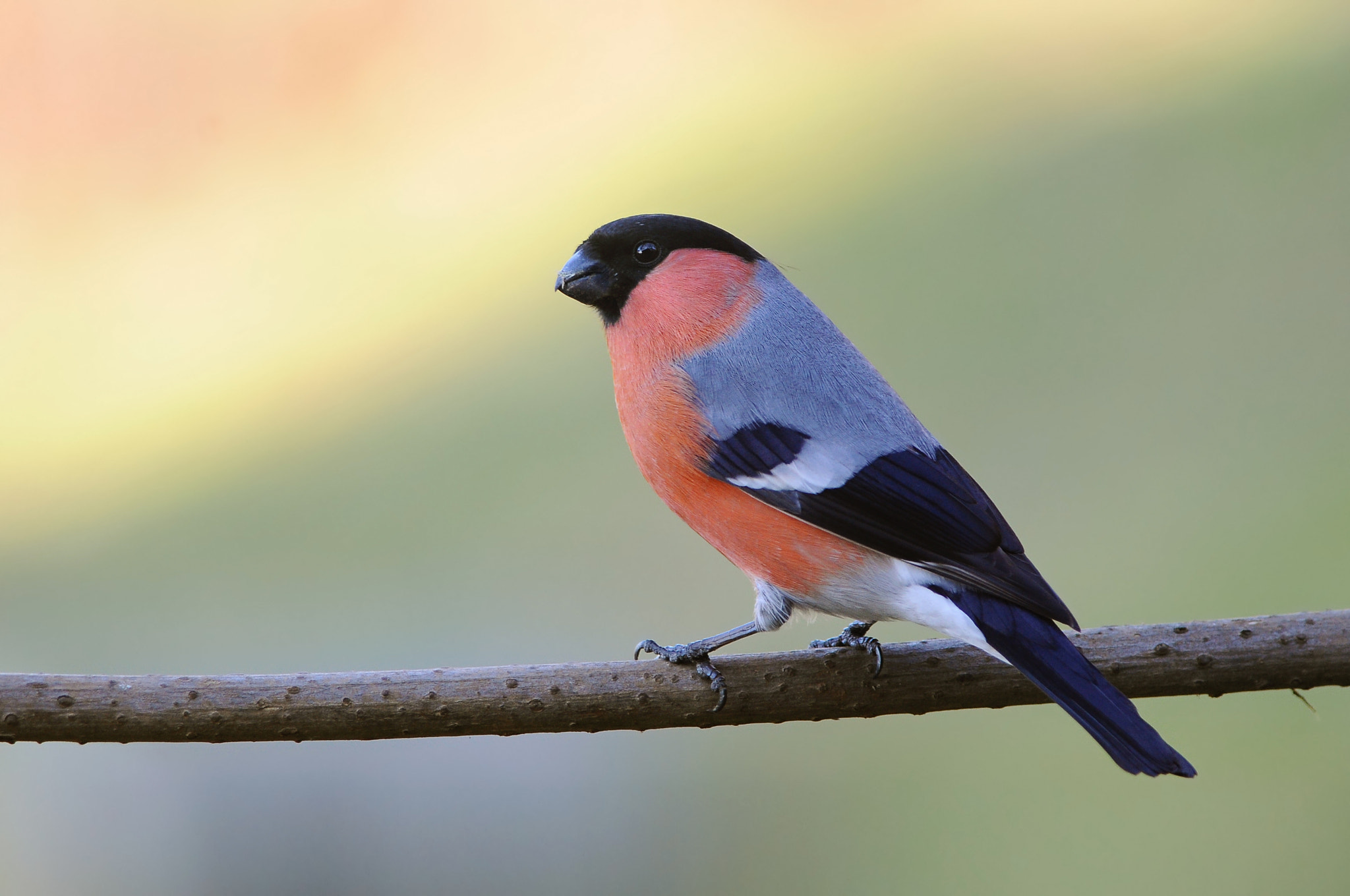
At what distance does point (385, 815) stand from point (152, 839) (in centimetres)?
46

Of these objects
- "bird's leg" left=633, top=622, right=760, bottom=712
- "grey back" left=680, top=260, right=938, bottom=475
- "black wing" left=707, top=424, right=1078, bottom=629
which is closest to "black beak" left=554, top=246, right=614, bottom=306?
"grey back" left=680, top=260, right=938, bottom=475

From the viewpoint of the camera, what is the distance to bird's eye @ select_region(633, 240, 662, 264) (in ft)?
5.30

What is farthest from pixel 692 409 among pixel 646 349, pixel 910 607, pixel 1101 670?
pixel 1101 670

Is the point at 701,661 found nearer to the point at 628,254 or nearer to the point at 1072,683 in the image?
the point at 1072,683

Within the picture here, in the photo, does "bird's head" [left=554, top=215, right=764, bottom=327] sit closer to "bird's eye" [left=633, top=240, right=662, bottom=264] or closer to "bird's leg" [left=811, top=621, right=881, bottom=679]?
"bird's eye" [left=633, top=240, right=662, bottom=264]

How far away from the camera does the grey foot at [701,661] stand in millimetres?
1448

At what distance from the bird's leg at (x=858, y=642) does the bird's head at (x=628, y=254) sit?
0.54 m

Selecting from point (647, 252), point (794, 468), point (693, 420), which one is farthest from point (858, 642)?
point (647, 252)

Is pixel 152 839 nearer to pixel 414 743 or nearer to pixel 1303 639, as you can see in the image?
pixel 414 743

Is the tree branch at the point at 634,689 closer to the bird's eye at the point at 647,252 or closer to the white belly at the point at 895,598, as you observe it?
the white belly at the point at 895,598

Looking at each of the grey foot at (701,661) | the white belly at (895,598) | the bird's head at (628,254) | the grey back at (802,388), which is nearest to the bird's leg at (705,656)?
the grey foot at (701,661)

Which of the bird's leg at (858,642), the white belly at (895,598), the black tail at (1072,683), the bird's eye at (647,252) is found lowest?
the black tail at (1072,683)

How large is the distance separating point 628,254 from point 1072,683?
813 millimetres

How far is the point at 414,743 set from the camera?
242 cm
